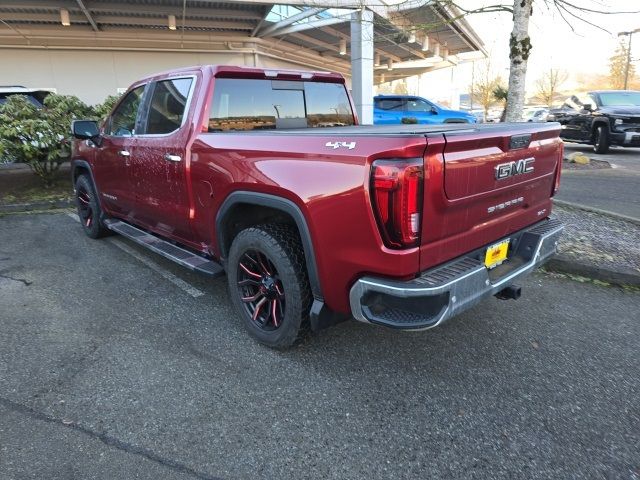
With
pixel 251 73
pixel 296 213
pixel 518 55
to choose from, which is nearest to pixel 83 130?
pixel 251 73

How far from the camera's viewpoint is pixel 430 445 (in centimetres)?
230

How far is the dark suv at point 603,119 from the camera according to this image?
1211 cm

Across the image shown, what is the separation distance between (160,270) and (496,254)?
333 centimetres

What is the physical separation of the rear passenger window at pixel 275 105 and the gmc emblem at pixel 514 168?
2.01 meters

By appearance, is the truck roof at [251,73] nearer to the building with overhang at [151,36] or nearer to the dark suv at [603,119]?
the building with overhang at [151,36]

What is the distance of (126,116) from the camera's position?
15.2 feet

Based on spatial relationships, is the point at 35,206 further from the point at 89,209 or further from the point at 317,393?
the point at 317,393

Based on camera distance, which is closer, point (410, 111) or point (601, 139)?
point (601, 139)

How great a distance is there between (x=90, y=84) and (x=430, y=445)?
17.3 metres

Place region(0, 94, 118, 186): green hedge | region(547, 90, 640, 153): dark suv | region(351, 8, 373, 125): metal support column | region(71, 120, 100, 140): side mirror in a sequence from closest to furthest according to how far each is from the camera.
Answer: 1. region(71, 120, 100, 140): side mirror
2. region(0, 94, 118, 186): green hedge
3. region(547, 90, 640, 153): dark suv
4. region(351, 8, 373, 125): metal support column

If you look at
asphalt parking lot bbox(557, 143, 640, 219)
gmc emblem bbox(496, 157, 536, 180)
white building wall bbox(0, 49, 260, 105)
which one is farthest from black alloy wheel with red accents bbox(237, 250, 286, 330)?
white building wall bbox(0, 49, 260, 105)

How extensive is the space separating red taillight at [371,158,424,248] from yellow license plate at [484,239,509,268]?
72cm

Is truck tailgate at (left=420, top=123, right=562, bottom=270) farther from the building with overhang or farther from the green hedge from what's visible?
the building with overhang

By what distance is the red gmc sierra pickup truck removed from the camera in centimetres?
230
